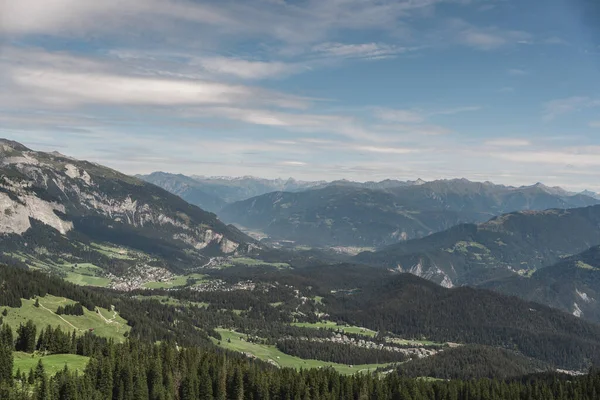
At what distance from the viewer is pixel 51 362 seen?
479 feet

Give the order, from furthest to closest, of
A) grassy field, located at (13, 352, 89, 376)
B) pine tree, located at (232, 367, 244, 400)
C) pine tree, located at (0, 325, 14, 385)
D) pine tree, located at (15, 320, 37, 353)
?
pine tree, located at (15, 320, 37, 353) → pine tree, located at (232, 367, 244, 400) → grassy field, located at (13, 352, 89, 376) → pine tree, located at (0, 325, 14, 385)

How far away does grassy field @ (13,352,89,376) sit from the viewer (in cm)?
13832

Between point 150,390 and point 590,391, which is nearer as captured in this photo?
point 150,390

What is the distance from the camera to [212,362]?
164 m

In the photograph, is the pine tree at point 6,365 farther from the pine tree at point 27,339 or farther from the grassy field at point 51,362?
the pine tree at point 27,339

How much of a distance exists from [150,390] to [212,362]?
24.5m

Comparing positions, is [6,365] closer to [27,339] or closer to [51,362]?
[51,362]

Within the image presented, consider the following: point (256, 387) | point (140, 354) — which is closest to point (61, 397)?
point (140, 354)

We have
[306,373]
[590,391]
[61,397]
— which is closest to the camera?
[61,397]

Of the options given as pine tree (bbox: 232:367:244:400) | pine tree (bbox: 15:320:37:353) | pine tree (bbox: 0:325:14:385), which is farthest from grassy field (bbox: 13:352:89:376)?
pine tree (bbox: 232:367:244:400)

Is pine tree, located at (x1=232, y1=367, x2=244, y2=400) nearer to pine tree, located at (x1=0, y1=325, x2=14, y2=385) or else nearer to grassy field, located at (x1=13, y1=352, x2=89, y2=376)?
grassy field, located at (x1=13, y1=352, x2=89, y2=376)

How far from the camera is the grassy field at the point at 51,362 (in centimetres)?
13832

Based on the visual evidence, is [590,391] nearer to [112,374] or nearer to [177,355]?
[177,355]

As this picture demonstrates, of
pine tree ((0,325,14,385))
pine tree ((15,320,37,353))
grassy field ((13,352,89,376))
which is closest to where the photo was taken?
pine tree ((0,325,14,385))
